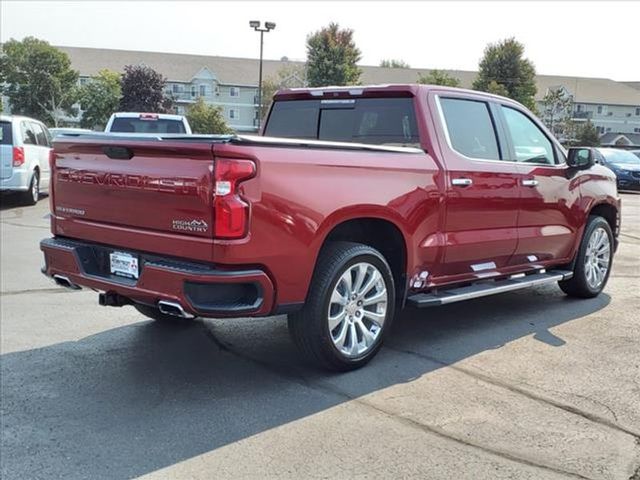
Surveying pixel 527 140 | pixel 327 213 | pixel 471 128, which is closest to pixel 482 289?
pixel 471 128

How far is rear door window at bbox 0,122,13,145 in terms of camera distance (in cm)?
1320

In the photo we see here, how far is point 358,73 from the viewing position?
61469 mm

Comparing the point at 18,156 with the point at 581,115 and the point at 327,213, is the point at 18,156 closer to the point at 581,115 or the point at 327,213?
the point at 327,213

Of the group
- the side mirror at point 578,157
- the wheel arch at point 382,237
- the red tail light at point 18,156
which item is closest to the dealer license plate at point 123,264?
the wheel arch at point 382,237

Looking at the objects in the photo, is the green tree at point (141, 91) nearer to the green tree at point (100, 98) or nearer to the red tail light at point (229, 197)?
the green tree at point (100, 98)

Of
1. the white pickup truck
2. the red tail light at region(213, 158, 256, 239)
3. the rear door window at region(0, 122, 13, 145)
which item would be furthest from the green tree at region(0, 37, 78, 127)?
the red tail light at region(213, 158, 256, 239)

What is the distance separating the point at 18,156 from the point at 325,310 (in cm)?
1124

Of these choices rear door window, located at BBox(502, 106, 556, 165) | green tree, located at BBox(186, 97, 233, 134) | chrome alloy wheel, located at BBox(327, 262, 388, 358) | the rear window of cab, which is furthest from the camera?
green tree, located at BBox(186, 97, 233, 134)

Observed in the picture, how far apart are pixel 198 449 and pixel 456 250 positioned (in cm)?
256

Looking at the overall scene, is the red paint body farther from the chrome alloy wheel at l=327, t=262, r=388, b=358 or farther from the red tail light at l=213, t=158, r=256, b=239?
the chrome alloy wheel at l=327, t=262, r=388, b=358

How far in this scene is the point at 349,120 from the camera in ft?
18.0

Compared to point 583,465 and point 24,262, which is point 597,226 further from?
point 24,262

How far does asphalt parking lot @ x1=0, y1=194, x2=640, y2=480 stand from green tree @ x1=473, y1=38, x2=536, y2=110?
51108 millimetres

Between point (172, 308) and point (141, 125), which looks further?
point (141, 125)
